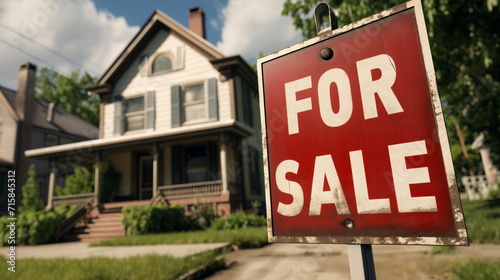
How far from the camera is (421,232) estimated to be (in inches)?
37.6

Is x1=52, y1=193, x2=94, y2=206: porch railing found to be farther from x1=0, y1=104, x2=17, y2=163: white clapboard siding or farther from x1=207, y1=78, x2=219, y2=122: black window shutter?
x1=0, y1=104, x2=17, y2=163: white clapboard siding

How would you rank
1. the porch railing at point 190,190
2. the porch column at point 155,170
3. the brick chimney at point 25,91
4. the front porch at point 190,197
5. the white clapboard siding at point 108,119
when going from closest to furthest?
the front porch at point 190,197, the porch railing at point 190,190, the porch column at point 155,170, the white clapboard siding at point 108,119, the brick chimney at point 25,91

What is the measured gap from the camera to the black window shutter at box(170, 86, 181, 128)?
510 inches

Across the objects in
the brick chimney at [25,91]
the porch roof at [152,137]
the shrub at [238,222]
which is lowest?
the shrub at [238,222]

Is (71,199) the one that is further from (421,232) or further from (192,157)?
(421,232)

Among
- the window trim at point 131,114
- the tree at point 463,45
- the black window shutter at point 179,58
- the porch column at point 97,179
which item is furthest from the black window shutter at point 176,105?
the tree at point 463,45

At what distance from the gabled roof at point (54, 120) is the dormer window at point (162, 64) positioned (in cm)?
1279

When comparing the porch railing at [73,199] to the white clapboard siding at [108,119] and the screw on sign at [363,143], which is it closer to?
the white clapboard siding at [108,119]

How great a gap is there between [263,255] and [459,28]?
6051 millimetres

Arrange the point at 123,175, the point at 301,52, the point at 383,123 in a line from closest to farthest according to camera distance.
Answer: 1. the point at 383,123
2. the point at 301,52
3. the point at 123,175

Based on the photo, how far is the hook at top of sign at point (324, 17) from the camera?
1.28 m

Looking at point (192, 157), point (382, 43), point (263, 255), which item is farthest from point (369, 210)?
point (192, 157)

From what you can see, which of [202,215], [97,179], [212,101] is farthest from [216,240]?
[97,179]

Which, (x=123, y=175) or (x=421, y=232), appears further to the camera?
(x=123, y=175)
